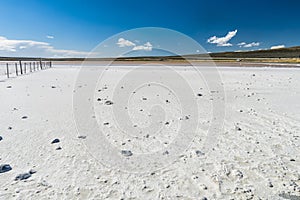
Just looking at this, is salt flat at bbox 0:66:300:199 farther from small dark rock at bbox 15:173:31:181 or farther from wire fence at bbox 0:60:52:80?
wire fence at bbox 0:60:52:80

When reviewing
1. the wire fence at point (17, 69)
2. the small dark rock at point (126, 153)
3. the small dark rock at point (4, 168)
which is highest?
the small dark rock at point (126, 153)

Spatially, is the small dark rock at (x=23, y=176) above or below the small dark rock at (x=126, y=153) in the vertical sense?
below

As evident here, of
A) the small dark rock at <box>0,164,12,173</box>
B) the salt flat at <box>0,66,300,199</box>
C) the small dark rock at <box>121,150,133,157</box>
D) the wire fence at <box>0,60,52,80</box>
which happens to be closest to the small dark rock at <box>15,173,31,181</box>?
the salt flat at <box>0,66,300,199</box>

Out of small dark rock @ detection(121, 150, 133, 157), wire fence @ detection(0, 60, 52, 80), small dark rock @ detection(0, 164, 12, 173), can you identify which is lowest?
wire fence @ detection(0, 60, 52, 80)

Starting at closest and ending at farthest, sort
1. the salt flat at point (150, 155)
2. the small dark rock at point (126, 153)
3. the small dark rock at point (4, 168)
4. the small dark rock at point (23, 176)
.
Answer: the salt flat at point (150, 155)
the small dark rock at point (23, 176)
the small dark rock at point (4, 168)
the small dark rock at point (126, 153)

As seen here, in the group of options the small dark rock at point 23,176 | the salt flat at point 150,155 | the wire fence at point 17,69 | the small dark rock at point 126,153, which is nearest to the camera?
the salt flat at point 150,155

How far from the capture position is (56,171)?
322 centimetres

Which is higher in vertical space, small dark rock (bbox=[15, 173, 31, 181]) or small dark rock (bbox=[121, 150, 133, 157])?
small dark rock (bbox=[121, 150, 133, 157])

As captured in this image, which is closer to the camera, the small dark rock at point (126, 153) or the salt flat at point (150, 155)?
the salt flat at point (150, 155)

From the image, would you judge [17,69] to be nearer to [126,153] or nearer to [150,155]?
[126,153]

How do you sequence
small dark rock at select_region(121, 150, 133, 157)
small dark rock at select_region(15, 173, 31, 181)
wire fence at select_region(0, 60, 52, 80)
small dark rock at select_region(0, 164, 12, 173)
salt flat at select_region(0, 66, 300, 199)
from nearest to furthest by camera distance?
salt flat at select_region(0, 66, 300, 199)
small dark rock at select_region(15, 173, 31, 181)
small dark rock at select_region(0, 164, 12, 173)
small dark rock at select_region(121, 150, 133, 157)
wire fence at select_region(0, 60, 52, 80)

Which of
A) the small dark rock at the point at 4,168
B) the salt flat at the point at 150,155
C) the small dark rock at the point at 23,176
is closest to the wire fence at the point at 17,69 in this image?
the salt flat at the point at 150,155

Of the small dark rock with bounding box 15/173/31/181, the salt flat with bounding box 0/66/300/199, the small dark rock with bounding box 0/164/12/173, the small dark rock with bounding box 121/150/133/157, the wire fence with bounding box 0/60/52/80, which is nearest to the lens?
the salt flat with bounding box 0/66/300/199

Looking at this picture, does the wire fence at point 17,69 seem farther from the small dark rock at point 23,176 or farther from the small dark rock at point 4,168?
the small dark rock at point 23,176
